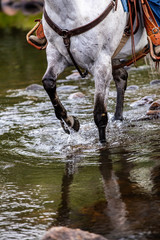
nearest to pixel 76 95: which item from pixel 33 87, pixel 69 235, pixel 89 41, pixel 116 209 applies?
A: pixel 33 87

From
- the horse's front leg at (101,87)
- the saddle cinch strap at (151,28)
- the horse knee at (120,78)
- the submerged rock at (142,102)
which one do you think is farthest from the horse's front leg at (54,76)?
the submerged rock at (142,102)

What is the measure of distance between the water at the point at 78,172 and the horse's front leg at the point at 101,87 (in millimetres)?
247

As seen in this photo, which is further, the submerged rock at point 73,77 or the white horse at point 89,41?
the submerged rock at point 73,77

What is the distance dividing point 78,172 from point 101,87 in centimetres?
112

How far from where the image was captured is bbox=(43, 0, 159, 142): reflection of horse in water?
5.62 m

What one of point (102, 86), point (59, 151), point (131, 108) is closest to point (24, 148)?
point (59, 151)

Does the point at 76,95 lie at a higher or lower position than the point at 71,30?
lower

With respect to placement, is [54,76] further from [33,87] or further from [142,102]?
[33,87]

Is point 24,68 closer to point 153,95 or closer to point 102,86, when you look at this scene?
point 153,95

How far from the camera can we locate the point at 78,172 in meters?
5.30

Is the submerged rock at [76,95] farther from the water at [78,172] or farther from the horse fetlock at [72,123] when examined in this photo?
the horse fetlock at [72,123]

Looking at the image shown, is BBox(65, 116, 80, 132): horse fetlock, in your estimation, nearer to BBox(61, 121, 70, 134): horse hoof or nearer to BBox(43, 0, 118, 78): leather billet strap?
BBox(61, 121, 70, 134): horse hoof

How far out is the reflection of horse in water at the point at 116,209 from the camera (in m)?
3.86

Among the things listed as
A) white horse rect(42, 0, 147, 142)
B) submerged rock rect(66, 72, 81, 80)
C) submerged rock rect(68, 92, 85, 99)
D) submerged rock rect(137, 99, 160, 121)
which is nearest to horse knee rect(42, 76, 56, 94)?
white horse rect(42, 0, 147, 142)
